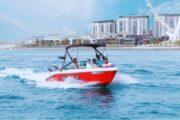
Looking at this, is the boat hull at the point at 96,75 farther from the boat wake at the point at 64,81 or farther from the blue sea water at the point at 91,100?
the blue sea water at the point at 91,100

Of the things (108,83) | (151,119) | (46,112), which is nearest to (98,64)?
(108,83)

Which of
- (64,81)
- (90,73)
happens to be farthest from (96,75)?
(64,81)

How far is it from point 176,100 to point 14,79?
18.1 m

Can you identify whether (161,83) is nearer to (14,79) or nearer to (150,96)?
(150,96)

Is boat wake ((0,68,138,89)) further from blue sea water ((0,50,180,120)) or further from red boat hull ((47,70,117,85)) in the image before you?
red boat hull ((47,70,117,85))

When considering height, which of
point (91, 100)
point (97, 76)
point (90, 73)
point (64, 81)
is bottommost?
point (91, 100)

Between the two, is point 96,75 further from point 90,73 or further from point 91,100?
point 91,100

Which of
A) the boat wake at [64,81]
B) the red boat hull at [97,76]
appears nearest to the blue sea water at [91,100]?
the boat wake at [64,81]

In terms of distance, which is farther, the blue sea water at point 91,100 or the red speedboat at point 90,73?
the red speedboat at point 90,73

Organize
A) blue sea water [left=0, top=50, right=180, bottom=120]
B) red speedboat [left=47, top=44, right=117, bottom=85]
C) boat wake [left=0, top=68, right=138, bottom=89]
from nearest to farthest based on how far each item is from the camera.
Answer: blue sea water [left=0, top=50, right=180, bottom=120]
red speedboat [left=47, top=44, right=117, bottom=85]
boat wake [left=0, top=68, right=138, bottom=89]

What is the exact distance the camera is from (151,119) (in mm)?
20625

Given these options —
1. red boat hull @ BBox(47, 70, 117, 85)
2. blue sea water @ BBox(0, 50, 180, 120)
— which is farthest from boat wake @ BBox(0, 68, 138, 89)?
red boat hull @ BBox(47, 70, 117, 85)

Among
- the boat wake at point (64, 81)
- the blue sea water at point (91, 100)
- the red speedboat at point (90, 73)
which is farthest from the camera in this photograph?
the boat wake at point (64, 81)

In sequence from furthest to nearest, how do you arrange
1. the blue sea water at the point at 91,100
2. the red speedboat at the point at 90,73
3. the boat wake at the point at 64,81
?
the boat wake at the point at 64,81
the red speedboat at the point at 90,73
the blue sea water at the point at 91,100
